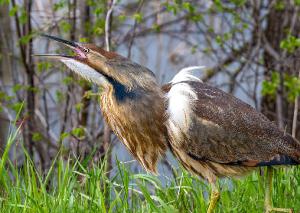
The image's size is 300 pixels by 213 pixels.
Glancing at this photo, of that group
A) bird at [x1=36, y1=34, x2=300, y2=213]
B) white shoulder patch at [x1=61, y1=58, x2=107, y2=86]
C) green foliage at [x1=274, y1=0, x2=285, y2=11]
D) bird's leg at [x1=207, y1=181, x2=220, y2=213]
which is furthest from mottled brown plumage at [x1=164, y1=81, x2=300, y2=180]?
green foliage at [x1=274, y1=0, x2=285, y2=11]

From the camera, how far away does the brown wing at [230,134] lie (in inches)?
161

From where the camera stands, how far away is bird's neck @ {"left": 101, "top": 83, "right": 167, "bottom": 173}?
412 cm

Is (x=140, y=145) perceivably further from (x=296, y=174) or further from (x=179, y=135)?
(x=296, y=174)

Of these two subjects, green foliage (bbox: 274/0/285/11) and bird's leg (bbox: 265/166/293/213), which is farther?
green foliage (bbox: 274/0/285/11)

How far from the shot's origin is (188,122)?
407 cm

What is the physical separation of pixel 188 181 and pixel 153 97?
0.50m

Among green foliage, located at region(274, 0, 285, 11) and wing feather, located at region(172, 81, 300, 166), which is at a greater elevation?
green foliage, located at region(274, 0, 285, 11)

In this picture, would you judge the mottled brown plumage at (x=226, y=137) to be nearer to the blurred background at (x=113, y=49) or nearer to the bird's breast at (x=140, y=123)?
the bird's breast at (x=140, y=123)

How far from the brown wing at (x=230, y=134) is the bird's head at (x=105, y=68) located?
26 cm

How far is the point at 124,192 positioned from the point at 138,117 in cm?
38

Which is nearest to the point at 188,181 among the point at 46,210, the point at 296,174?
the point at 296,174

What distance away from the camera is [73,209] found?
12.6 feet

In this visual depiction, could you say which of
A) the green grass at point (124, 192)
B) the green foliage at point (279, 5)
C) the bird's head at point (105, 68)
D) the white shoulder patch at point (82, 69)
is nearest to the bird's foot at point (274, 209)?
the green grass at point (124, 192)

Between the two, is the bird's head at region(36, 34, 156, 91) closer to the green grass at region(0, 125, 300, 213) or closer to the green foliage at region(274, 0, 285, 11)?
the green grass at region(0, 125, 300, 213)
